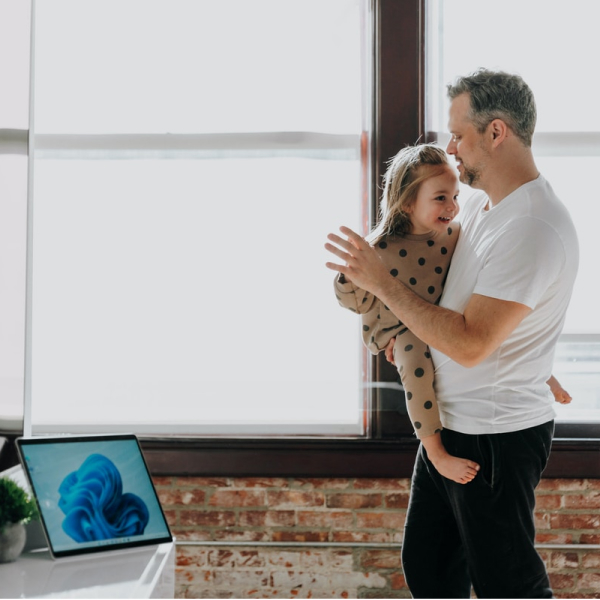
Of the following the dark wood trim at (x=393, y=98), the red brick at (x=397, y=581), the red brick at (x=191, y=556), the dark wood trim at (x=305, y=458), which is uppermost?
the dark wood trim at (x=393, y=98)

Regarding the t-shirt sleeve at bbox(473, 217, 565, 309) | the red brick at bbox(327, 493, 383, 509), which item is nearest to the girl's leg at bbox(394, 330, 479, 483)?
the t-shirt sleeve at bbox(473, 217, 565, 309)

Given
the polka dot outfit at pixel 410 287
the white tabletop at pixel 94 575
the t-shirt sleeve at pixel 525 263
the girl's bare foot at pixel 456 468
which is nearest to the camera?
the white tabletop at pixel 94 575

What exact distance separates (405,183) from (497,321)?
1.80 ft

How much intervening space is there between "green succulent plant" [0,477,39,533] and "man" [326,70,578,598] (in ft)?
2.93

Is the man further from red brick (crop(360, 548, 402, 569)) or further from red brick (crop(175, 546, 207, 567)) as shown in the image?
red brick (crop(175, 546, 207, 567))

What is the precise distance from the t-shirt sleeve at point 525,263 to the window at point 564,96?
4.04 ft

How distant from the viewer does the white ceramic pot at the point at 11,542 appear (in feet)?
4.67

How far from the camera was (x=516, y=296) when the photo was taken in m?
1.57

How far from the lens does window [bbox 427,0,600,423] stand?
2729 mm

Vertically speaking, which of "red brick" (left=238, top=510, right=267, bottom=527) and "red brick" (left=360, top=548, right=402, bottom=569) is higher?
"red brick" (left=238, top=510, right=267, bottom=527)

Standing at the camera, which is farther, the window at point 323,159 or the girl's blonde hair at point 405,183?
the window at point 323,159

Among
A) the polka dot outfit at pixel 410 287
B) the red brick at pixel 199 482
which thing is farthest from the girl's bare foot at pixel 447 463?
the red brick at pixel 199 482

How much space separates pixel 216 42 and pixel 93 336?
127 centimetres

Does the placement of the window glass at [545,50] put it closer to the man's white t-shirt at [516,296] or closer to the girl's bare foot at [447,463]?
the man's white t-shirt at [516,296]
